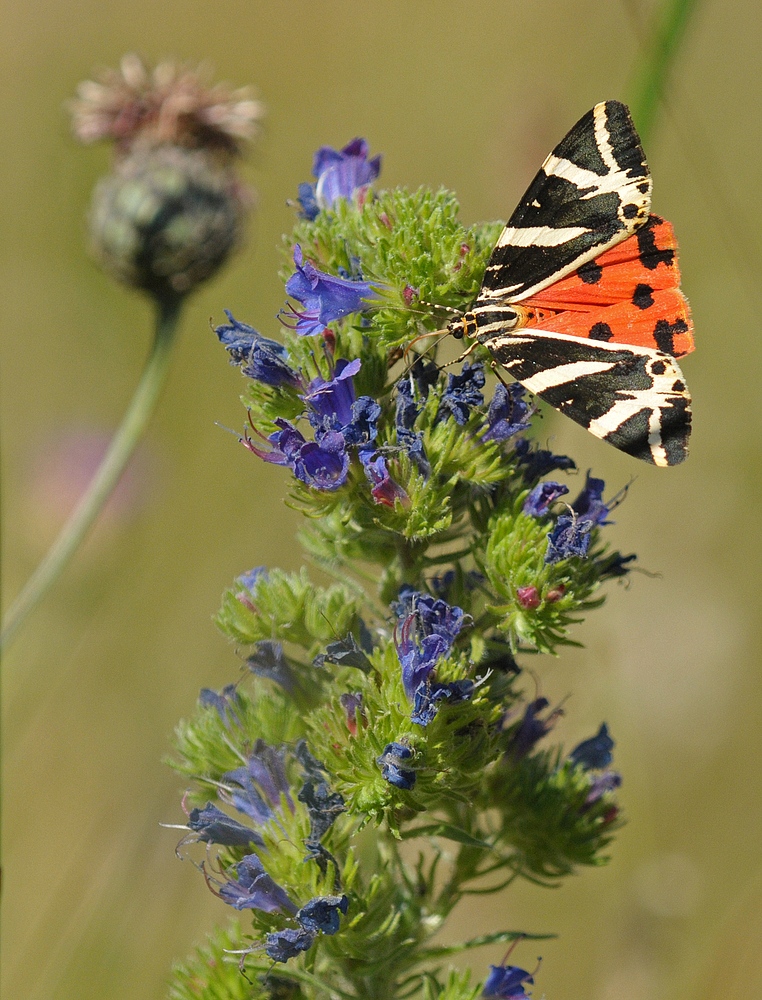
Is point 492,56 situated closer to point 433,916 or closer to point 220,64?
point 220,64

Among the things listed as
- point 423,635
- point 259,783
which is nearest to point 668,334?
point 423,635

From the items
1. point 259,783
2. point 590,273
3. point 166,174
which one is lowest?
point 259,783

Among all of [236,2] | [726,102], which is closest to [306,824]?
[726,102]

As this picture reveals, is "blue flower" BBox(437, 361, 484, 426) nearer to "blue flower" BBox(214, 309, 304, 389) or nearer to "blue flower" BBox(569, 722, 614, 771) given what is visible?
"blue flower" BBox(214, 309, 304, 389)

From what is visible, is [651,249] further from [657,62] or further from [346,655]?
[346,655]

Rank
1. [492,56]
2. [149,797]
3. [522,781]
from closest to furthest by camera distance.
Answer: [522,781] < [149,797] < [492,56]
